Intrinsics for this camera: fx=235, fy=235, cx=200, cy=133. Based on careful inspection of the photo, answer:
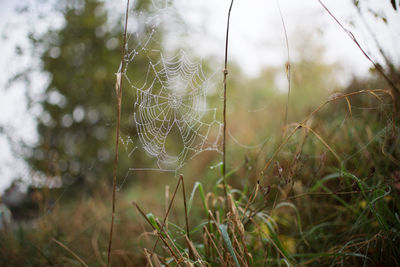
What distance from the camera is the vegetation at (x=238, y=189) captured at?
49.4 inches

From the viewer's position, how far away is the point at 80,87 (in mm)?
5156

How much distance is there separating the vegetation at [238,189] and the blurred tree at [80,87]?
3cm

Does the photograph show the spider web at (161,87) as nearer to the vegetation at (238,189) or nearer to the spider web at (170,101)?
the spider web at (170,101)

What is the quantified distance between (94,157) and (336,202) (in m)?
5.44

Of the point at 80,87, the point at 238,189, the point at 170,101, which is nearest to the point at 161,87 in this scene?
the point at 170,101

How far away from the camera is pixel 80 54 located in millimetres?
5105

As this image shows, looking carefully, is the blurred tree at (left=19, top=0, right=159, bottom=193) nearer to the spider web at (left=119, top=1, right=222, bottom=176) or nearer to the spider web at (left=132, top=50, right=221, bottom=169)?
the spider web at (left=119, top=1, right=222, bottom=176)

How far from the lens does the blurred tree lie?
4.64 metres

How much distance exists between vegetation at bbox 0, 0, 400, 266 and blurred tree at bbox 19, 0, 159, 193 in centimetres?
3

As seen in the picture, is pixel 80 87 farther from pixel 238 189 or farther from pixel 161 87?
pixel 238 189

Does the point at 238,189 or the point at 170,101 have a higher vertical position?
the point at 170,101

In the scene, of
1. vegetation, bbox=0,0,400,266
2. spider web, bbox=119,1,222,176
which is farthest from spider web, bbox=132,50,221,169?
vegetation, bbox=0,0,400,266

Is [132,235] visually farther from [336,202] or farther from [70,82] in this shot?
[70,82]

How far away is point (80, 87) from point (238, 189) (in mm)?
4235
